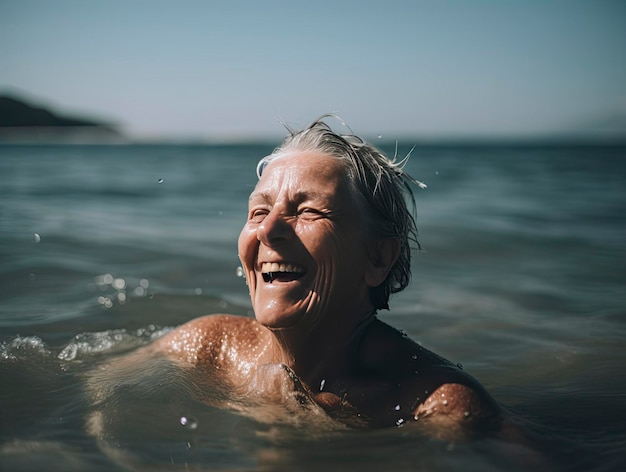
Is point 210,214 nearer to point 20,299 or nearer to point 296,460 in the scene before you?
point 20,299

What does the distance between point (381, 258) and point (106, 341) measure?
2365 mm

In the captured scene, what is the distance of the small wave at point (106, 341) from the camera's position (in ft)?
14.7

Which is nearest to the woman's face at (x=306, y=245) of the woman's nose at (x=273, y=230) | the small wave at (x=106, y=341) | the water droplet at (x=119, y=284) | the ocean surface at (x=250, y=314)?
the woman's nose at (x=273, y=230)

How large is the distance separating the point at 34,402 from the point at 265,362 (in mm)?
1184

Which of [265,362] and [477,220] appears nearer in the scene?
[265,362]

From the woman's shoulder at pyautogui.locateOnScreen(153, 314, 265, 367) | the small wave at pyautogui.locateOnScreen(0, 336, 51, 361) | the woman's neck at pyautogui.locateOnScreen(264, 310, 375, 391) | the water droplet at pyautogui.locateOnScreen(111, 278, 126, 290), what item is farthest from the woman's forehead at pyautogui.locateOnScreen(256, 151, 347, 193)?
the water droplet at pyautogui.locateOnScreen(111, 278, 126, 290)

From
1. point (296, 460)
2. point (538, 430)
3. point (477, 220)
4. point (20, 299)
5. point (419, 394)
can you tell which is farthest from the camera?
point (477, 220)

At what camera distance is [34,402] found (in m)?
3.55

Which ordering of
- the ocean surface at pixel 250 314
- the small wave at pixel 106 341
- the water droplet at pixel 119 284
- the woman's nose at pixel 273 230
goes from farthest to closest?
the water droplet at pixel 119 284 < the small wave at pixel 106 341 < the woman's nose at pixel 273 230 < the ocean surface at pixel 250 314

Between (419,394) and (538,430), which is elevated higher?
(419,394)

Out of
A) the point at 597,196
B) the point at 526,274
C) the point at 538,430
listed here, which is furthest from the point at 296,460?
the point at 597,196

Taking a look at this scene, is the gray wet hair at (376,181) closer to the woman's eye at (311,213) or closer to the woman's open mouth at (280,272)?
the woman's eye at (311,213)

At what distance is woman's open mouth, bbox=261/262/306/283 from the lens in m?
3.14

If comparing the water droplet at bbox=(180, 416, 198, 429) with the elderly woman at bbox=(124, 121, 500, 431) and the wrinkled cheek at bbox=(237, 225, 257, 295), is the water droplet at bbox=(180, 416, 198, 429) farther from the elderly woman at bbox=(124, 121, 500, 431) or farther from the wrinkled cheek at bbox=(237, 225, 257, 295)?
the wrinkled cheek at bbox=(237, 225, 257, 295)
